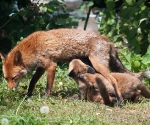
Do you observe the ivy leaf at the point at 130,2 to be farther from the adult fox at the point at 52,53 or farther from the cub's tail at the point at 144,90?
the cub's tail at the point at 144,90

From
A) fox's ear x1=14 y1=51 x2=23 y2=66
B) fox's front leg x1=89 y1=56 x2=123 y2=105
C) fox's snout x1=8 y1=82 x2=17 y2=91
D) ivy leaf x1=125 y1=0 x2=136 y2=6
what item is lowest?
fox's snout x1=8 y1=82 x2=17 y2=91

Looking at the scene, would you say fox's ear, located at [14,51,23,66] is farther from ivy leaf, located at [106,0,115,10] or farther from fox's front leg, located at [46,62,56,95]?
ivy leaf, located at [106,0,115,10]

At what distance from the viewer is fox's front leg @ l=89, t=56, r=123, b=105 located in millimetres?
7098

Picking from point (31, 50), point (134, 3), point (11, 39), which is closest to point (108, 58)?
point (31, 50)

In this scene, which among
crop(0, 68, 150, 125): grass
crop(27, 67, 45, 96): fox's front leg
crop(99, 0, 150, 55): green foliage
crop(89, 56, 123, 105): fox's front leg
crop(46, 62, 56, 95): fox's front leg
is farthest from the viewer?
crop(99, 0, 150, 55): green foliage

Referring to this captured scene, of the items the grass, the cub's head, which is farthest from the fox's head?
the cub's head

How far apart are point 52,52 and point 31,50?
0.37 meters

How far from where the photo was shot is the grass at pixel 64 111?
18.1 ft

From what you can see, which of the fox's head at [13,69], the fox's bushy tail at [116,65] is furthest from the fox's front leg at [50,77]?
the fox's bushy tail at [116,65]

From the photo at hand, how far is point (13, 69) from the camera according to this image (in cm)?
777

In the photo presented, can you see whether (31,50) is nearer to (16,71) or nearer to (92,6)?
(16,71)

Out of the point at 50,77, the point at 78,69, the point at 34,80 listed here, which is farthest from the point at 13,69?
the point at 78,69

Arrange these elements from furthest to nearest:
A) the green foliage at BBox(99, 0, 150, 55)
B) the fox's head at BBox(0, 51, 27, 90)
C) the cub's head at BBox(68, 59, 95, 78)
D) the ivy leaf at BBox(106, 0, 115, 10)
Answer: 1. the ivy leaf at BBox(106, 0, 115, 10)
2. the green foliage at BBox(99, 0, 150, 55)
3. the fox's head at BBox(0, 51, 27, 90)
4. the cub's head at BBox(68, 59, 95, 78)

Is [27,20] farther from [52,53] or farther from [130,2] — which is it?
[52,53]
